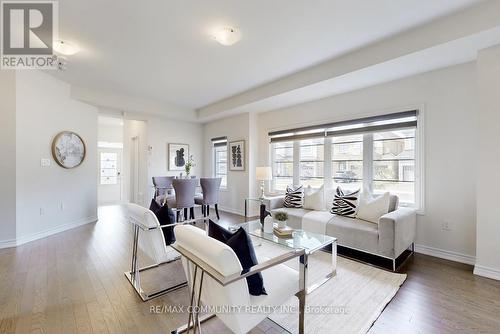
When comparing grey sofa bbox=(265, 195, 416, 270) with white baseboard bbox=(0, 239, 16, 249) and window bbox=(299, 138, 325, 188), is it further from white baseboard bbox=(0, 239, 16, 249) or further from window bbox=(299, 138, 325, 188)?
white baseboard bbox=(0, 239, 16, 249)

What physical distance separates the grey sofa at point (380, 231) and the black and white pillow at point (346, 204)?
0.09 metres

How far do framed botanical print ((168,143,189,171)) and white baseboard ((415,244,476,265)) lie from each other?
545 centimetres

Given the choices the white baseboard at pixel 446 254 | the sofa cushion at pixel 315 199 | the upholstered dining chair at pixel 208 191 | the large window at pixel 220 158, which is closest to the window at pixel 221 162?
the large window at pixel 220 158

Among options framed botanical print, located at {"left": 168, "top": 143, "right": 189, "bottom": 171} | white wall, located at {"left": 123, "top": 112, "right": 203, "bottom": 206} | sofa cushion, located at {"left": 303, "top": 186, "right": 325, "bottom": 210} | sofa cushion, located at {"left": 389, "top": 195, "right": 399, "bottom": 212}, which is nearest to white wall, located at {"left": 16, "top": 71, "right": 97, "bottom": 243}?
white wall, located at {"left": 123, "top": 112, "right": 203, "bottom": 206}

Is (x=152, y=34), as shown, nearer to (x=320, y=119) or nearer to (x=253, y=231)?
(x=253, y=231)

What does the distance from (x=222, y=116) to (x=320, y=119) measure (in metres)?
2.57

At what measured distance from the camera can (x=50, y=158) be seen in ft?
13.0

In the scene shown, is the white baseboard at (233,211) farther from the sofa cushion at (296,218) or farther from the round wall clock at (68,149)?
the round wall clock at (68,149)

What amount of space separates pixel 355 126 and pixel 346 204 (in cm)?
138

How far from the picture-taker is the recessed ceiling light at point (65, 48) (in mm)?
2855

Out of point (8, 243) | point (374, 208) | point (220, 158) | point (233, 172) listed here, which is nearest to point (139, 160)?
point (220, 158)

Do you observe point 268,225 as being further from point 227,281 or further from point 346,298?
point 227,281

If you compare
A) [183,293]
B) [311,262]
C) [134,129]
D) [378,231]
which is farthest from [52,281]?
[134,129]

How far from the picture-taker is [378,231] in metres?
2.74
